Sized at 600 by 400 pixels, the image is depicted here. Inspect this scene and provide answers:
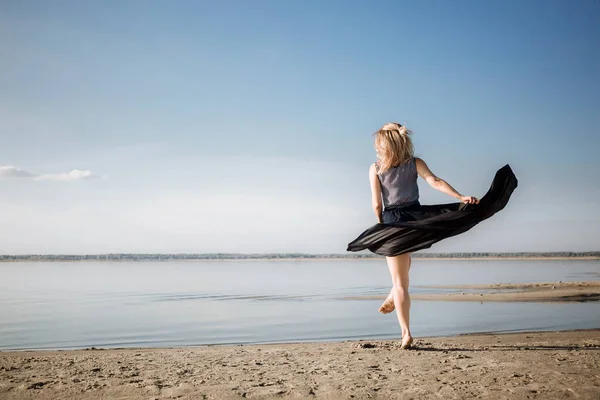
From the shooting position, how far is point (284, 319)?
13.0m

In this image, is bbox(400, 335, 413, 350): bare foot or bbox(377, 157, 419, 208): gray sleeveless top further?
bbox(400, 335, 413, 350): bare foot

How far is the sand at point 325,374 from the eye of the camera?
4.49 m

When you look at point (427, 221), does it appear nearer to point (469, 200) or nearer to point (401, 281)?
point (469, 200)

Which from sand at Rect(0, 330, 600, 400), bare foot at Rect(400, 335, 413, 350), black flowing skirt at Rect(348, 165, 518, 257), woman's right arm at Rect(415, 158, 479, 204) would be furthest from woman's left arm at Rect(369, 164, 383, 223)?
sand at Rect(0, 330, 600, 400)

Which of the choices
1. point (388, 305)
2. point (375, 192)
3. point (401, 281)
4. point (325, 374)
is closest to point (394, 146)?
point (375, 192)

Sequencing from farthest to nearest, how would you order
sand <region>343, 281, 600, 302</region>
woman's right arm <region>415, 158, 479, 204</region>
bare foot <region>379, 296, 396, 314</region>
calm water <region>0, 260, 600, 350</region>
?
sand <region>343, 281, 600, 302</region>
calm water <region>0, 260, 600, 350</region>
bare foot <region>379, 296, 396, 314</region>
woman's right arm <region>415, 158, 479, 204</region>

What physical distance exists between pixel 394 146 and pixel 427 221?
976 mm

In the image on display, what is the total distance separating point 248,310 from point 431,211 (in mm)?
9678

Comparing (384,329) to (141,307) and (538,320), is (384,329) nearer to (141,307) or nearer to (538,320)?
(538,320)

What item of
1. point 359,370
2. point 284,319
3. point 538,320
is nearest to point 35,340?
point 284,319

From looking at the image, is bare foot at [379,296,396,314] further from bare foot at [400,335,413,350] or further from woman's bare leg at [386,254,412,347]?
bare foot at [400,335,413,350]

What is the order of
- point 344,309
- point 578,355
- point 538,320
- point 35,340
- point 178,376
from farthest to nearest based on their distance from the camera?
1. point 344,309
2. point 538,320
3. point 35,340
4. point 578,355
5. point 178,376

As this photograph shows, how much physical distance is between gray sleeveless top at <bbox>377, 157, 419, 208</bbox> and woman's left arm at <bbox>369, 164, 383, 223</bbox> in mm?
61

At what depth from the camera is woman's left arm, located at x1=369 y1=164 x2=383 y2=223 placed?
Answer: 6.39 meters
